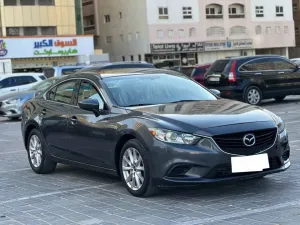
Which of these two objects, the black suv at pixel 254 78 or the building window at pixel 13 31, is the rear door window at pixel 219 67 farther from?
the building window at pixel 13 31

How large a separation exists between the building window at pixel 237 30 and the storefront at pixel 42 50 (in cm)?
1842

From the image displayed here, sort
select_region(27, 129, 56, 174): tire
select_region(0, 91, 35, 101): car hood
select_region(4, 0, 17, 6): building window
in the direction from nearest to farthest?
1. select_region(27, 129, 56, 174): tire
2. select_region(0, 91, 35, 101): car hood
3. select_region(4, 0, 17, 6): building window

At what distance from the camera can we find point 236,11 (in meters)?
66.3

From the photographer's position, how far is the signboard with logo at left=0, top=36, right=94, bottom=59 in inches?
1967

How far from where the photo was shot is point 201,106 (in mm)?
7117

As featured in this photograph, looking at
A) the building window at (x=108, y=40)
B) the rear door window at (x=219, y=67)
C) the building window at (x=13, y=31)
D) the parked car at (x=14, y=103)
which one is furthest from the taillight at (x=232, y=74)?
the building window at (x=108, y=40)

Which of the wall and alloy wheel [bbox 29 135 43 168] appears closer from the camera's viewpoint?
alloy wheel [bbox 29 135 43 168]


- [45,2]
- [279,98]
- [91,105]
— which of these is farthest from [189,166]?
[45,2]

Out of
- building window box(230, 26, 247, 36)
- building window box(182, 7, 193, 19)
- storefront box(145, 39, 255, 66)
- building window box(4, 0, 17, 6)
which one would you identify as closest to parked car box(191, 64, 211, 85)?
building window box(4, 0, 17, 6)

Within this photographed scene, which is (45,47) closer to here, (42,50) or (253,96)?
(42,50)

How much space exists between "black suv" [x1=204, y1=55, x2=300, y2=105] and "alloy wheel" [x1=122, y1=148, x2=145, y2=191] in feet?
40.3

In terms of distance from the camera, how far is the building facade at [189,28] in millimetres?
61031

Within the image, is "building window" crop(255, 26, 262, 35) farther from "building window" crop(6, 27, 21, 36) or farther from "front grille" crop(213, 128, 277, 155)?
"front grille" crop(213, 128, 277, 155)

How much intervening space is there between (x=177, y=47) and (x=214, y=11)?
6375 mm
